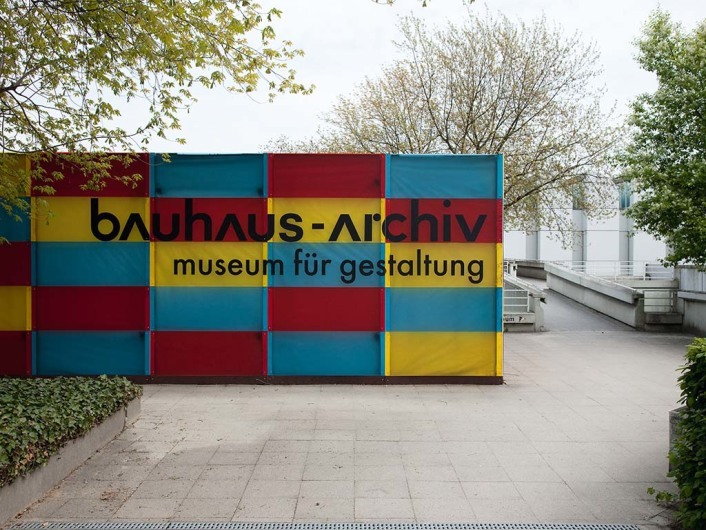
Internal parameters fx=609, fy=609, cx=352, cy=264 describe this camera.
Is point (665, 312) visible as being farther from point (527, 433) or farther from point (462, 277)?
point (527, 433)

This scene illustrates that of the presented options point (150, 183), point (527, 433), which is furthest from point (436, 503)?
point (150, 183)

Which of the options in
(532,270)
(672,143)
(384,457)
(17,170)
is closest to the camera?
(384,457)

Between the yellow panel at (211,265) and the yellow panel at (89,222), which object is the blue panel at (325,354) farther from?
the yellow panel at (89,222)

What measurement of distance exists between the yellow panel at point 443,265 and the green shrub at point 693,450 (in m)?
4.97

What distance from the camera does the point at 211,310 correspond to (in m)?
9.46

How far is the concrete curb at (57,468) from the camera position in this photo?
4477 millimetres

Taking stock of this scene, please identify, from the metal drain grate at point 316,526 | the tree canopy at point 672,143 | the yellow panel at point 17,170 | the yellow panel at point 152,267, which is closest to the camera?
the metal drain grate at point 316,526

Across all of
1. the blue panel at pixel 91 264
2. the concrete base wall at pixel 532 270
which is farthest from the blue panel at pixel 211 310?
the concrete base wall at pixel 532 270

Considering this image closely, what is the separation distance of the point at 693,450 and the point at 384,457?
2.75 meters

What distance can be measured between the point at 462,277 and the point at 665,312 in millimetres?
10795

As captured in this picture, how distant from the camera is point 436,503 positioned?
4875mm

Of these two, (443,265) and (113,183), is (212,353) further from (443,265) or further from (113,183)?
(443,265)

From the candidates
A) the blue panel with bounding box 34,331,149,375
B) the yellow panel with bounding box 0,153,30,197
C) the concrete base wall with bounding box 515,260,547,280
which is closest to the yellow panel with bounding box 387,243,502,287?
the blue panel with bounding box 34,331,149,375

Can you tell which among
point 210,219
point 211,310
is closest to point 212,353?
point 211,310
